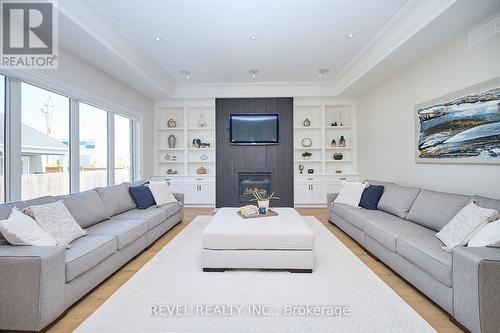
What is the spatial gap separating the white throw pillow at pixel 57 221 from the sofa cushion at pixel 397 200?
3.90 meters

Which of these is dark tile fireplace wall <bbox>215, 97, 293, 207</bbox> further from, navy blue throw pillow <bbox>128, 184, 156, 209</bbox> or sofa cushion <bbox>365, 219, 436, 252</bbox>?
sofa cushion <bbox>365, 219, 436, 252</bbox>

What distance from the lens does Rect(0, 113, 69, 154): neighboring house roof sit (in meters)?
2.84

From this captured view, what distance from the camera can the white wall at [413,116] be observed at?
269 cm

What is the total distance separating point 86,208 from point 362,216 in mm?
3627

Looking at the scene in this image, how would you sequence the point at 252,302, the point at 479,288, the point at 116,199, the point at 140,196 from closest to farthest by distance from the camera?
the point at 479,288 < the point at 252,302 < the point at 116,199 < the point at 140,196

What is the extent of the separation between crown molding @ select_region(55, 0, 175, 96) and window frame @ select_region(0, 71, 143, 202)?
0.83 meters

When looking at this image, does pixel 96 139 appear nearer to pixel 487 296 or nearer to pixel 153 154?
pixel 153 154

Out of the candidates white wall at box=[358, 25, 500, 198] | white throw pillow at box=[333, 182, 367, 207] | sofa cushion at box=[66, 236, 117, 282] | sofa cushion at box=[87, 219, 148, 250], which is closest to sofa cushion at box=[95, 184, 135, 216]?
sofa cushion at box=[87, 219, 148, 250]

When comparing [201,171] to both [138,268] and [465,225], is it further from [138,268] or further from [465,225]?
[465,225]

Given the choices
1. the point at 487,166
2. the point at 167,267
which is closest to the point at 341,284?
the point at 167,267

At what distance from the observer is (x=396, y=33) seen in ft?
10.7

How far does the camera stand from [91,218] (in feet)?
9.47

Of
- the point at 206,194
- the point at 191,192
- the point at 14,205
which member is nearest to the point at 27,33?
the point at 14,205

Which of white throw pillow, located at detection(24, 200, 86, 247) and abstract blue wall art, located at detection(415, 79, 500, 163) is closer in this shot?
white throw pillow, located at detection(24, 200, 86, 247)
